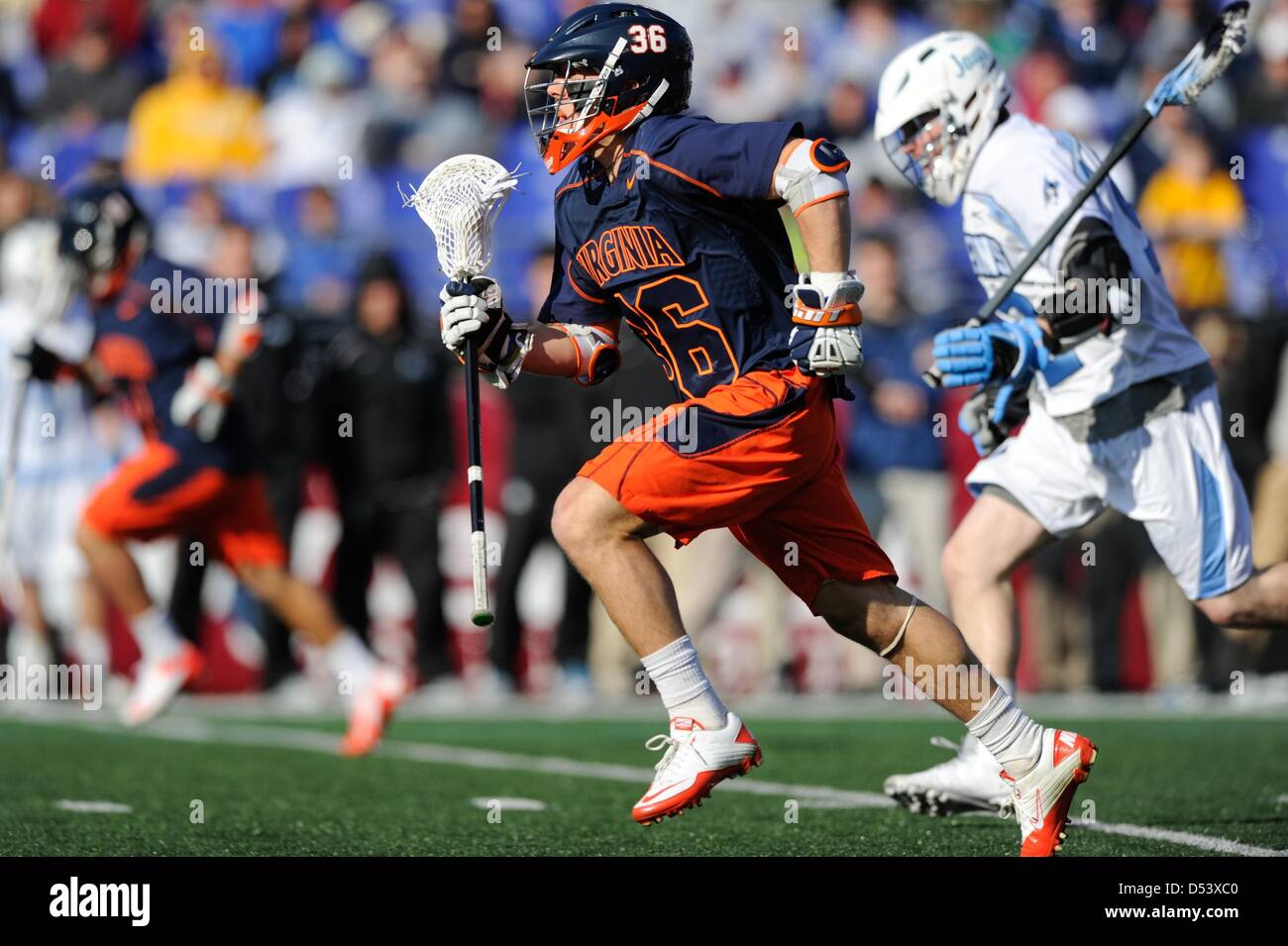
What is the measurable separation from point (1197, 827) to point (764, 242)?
7.40 feet

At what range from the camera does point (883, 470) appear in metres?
12.2

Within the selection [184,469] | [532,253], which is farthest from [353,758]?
[532,253]

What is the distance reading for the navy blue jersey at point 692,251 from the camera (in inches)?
202

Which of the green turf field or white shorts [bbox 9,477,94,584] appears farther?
white shorts [bbox 9,477,94,584]

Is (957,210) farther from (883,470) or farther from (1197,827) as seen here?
(1197,827)

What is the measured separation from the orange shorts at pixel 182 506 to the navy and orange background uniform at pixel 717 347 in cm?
395

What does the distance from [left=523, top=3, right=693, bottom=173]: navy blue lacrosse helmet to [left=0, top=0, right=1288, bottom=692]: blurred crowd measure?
6.07 m

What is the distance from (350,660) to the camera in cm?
898

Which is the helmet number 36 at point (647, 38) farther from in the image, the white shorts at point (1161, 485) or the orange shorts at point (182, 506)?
the orange shorts at point (182, 506)

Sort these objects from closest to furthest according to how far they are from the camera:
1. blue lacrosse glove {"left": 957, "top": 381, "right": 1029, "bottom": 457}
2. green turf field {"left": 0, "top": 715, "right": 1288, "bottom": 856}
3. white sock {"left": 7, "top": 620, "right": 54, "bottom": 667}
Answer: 1. green turf field {"left": 0, "top": 715, "right": 1288, "bottom": 856}
2. blue lacrosse glove {"left": 957, "top": 381, "right": 1029, "bottom": 457}
3. white sock {"left": 7, "top": 620, "right": 54, "bottom": 667}

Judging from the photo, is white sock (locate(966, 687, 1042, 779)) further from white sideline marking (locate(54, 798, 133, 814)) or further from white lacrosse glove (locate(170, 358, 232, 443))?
white lacrosse glove (locate(170, 358, 232, 443))

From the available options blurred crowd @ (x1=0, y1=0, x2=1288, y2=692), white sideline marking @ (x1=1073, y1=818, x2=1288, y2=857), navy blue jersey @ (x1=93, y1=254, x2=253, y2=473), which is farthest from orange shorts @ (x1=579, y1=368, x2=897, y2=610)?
blurred crowd @ (x1=0, y1=0, x2=1288, y2=692)

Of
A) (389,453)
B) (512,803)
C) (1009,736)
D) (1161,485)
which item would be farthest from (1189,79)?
(389,453)

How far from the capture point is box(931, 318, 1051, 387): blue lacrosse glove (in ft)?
17.9
